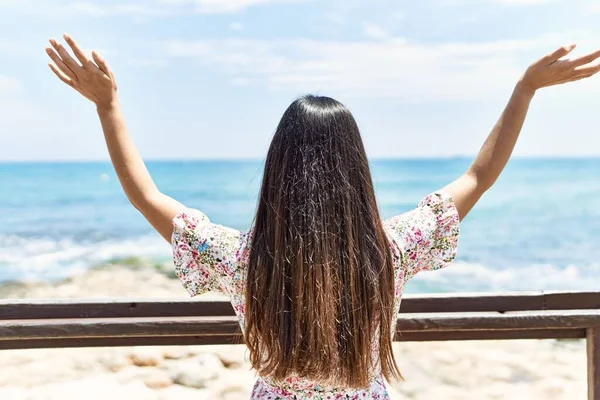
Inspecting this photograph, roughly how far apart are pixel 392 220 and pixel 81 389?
151 inches

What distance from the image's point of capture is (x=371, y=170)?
141 centimetres

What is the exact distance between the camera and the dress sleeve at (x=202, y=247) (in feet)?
4.51

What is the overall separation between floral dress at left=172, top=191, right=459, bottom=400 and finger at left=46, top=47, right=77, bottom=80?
1.42 ft

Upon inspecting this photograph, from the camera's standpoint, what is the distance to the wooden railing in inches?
77.0

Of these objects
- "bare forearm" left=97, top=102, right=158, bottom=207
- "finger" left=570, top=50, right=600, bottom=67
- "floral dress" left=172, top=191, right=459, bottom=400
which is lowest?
"floral dress" left=172, top=191, right=459, bottom=400

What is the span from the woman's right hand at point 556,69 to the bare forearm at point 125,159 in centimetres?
94

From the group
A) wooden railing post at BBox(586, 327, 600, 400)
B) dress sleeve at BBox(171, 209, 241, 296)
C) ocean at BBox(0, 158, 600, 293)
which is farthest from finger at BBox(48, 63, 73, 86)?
ocean at BBox(0, 158, 600, 293)

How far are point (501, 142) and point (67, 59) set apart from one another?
104 cm

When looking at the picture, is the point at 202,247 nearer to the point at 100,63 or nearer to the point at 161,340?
the point at 100,63

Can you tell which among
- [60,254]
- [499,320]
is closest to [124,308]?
[499,320]

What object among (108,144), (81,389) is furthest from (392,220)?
(81,389)

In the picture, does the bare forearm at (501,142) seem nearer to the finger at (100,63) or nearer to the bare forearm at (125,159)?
the bare forearm at (125,159)

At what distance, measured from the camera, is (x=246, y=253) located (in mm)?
1364

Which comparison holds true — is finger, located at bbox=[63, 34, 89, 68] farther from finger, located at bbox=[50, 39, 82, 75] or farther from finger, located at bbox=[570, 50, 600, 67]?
finger, located at bbox=[570, 50, 600, 67]
